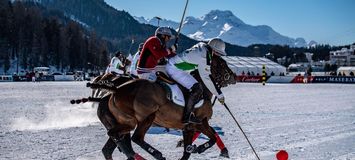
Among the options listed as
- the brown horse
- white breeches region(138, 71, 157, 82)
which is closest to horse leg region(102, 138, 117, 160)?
the brown horse

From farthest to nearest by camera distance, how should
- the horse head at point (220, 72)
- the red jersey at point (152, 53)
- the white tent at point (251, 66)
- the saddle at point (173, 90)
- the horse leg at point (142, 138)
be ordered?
the white tent at point (251, 66)
the horse head at point (220, 72)
the red jersey at point (152, 53)
the saddle at point (173, 90)
the horse leg at point (142, 138)

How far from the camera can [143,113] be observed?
7.04 m

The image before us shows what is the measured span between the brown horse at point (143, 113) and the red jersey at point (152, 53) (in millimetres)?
502

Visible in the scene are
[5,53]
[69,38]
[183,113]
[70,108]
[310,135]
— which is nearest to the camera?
[183,113]

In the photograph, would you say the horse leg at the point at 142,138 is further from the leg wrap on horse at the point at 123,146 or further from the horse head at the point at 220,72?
the horse head at the point at 220,72

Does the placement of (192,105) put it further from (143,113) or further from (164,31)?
(164,31)

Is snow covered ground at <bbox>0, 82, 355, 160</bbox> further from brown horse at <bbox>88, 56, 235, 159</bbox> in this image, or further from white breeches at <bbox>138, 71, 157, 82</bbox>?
white breeches at <bbox>138, 71, 157, 82</bbox>

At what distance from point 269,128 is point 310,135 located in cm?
168

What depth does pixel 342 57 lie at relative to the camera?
646 ft

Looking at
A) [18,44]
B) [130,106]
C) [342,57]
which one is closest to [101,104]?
[130,106]

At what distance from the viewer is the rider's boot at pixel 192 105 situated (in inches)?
296

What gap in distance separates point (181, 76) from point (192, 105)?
57 cm

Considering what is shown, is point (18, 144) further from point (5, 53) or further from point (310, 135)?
point (5, 53)

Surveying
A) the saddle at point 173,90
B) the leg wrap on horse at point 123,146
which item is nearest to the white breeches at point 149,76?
the saddle at point 173,90
